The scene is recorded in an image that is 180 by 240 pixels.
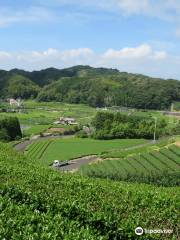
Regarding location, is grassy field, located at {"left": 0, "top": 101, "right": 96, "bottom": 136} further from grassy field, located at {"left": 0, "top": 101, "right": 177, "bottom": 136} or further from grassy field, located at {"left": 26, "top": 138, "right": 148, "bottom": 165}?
grassy field, located at {"left": 26, "top": 138, "right": 148, "bottom": 165}

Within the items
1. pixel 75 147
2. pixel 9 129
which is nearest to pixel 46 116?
pixel 9 129

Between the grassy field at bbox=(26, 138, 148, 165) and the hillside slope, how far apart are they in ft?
172

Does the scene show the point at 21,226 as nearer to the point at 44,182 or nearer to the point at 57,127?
the point at 44,182

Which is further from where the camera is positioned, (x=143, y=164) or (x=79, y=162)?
(x=79, y=162)

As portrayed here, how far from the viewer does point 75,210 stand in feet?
52.2

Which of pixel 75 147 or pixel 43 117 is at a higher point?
pixel 43 117

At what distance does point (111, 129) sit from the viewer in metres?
108

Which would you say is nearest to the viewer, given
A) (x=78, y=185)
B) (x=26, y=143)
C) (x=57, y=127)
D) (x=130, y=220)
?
(x=130, y=220)

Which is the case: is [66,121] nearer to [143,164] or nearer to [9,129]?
[9,129]

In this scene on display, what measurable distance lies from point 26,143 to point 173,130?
3777cm

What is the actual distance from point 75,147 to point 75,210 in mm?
72545

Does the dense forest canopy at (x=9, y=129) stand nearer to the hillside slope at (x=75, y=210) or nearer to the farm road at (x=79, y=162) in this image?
the farm road at (x=79, y=162)

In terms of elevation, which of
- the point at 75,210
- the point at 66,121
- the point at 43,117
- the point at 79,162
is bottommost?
the point at 79,162

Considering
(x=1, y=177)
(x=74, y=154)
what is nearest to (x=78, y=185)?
(x=1, y=177)
